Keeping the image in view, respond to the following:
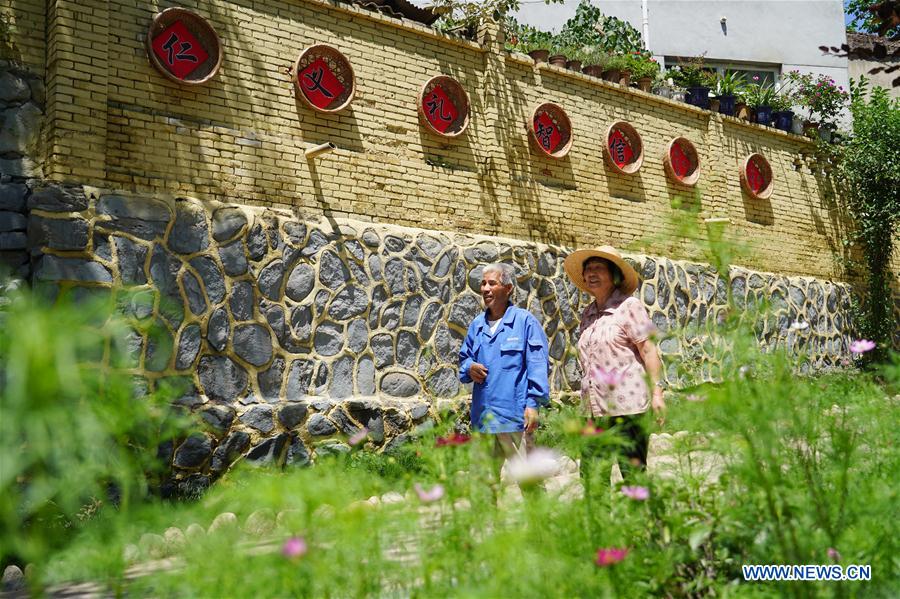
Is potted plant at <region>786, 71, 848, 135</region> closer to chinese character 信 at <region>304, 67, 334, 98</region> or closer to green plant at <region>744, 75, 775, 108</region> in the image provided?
Result: green plant at <region>744, 75, 775, 108</region>

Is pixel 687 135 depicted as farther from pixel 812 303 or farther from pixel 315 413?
pixel 315 413

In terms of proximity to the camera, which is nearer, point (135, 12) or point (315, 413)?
point (135, 12)

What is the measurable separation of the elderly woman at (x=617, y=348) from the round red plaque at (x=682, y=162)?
292 inches

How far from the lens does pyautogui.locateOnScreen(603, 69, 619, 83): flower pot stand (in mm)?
11625

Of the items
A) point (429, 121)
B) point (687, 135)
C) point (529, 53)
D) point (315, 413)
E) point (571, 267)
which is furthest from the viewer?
point (687, 135)

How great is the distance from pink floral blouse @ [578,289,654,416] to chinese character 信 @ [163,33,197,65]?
192 inches

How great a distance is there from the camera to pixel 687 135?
1266 cm

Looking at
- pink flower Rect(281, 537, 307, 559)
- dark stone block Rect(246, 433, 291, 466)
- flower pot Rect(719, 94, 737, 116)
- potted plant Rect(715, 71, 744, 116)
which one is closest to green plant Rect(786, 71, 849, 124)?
potted plant Rect(715, 71, 744, 116)

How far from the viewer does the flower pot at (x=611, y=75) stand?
11.6 metres

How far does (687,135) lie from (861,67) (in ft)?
40.0

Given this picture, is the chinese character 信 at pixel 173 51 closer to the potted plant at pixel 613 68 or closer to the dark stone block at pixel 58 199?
the dark stone block at pixel 58 199

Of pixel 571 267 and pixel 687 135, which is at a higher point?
pixel 687 135

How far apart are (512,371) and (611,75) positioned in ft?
25.0

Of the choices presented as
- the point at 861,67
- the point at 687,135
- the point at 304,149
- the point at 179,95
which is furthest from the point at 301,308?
the point at 861,67
